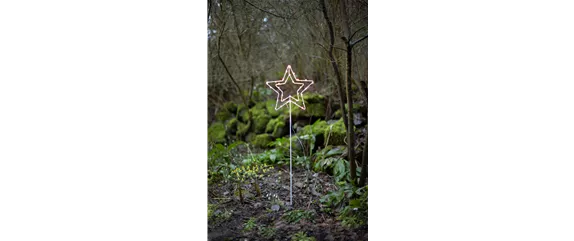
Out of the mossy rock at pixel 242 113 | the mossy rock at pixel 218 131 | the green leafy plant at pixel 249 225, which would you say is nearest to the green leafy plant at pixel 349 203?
the green leafy plant at pixel 249 225

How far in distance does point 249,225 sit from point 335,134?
168 cm

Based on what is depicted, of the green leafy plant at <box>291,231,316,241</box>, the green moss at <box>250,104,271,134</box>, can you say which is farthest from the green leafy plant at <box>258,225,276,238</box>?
the green moss at <box>250,104,271,134</box>

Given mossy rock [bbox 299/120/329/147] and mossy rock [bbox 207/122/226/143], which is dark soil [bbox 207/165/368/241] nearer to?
mossy rock [bbox 299/120/329/147]

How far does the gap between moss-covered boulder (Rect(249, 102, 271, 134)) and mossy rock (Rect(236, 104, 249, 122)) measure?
5.3 inches

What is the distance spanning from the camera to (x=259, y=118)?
5492 millimetres

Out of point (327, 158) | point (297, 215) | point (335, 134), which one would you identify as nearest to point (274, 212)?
point (297, 215)

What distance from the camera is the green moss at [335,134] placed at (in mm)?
3783

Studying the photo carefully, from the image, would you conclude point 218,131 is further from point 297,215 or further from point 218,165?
point 297,215

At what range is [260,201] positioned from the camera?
2893mm
